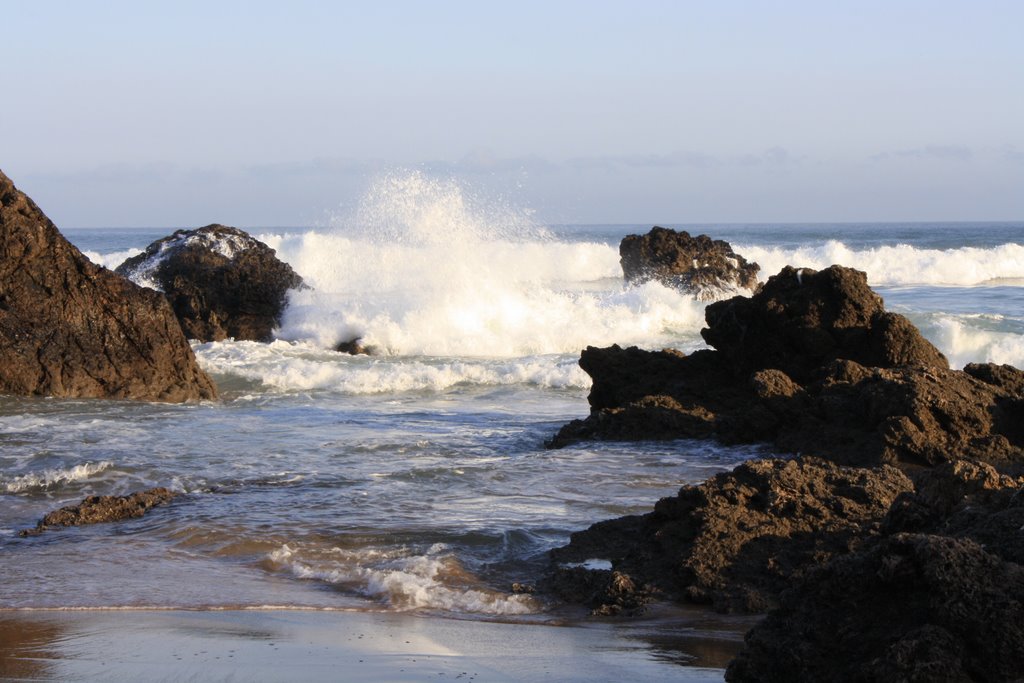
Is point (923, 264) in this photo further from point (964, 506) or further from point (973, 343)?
point (964, 506)

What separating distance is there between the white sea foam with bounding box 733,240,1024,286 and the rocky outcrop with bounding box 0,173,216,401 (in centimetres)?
2458

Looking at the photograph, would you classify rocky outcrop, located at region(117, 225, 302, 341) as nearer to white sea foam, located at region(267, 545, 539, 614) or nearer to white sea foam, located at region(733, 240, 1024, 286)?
white sea foam, located at region(267, 545, 539, 614)

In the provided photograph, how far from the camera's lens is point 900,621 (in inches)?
124

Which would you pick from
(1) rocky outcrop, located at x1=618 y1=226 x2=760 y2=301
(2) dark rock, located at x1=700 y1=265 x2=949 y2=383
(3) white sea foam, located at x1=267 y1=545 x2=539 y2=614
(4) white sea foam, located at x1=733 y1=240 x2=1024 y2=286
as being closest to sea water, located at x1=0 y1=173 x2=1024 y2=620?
(3) white sea foam, located at x1=267 y1=545 x2=539 y2=614

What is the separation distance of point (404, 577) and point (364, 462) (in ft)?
10.7

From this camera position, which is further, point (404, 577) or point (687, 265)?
point (687, 265)

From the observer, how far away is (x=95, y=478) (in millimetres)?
8078

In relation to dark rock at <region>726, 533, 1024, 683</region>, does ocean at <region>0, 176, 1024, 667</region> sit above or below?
below

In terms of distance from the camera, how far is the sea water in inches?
221

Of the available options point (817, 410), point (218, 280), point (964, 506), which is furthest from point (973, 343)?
point (964, 506)

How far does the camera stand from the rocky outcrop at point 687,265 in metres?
23.8

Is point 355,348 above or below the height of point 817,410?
below

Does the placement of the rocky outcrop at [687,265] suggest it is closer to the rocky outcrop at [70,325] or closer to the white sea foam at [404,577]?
the rocky outcrop at [70,325]

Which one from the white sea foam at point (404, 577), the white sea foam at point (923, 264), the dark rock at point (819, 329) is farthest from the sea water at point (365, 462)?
the white sea foam at point (923, 264)
